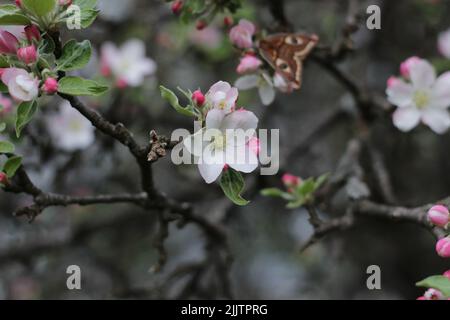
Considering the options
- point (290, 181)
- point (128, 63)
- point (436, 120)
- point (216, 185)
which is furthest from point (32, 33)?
point (216, 185)

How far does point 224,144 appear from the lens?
4.75 feet

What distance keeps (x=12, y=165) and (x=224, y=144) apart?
0.51m

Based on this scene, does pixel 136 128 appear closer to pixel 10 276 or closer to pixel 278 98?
pixel 278 98

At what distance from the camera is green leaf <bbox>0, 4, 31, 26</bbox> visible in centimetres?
137

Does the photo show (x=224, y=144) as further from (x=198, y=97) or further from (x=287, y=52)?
(x=287, y=52)

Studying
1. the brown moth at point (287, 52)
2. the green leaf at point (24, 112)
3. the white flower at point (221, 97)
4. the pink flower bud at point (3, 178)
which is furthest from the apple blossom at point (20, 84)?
the brown moth at point (287, 52)

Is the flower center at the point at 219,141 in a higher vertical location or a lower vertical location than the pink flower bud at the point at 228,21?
lower

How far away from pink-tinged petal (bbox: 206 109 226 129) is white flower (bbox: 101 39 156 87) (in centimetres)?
138

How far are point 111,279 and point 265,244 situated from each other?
1.28 meters

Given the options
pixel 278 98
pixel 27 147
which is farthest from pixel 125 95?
pixel 278 98

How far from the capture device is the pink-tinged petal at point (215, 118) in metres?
1.39

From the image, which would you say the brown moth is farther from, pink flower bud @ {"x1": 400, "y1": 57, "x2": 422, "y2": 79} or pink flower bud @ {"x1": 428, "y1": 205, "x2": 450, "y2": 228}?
pink flower bud @ {"x1": 428, "y1": 205, "x2": 450, "y2": 228}

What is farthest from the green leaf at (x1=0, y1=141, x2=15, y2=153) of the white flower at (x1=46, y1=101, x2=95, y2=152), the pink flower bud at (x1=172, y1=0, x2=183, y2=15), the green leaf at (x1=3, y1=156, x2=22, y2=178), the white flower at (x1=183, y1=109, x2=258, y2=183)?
the white flower at (x1=46, y1=101, x2=95, y2=152)

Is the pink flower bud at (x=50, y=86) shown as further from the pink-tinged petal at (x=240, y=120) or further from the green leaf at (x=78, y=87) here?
the pink-tinged petal at (x=240, y=120)
